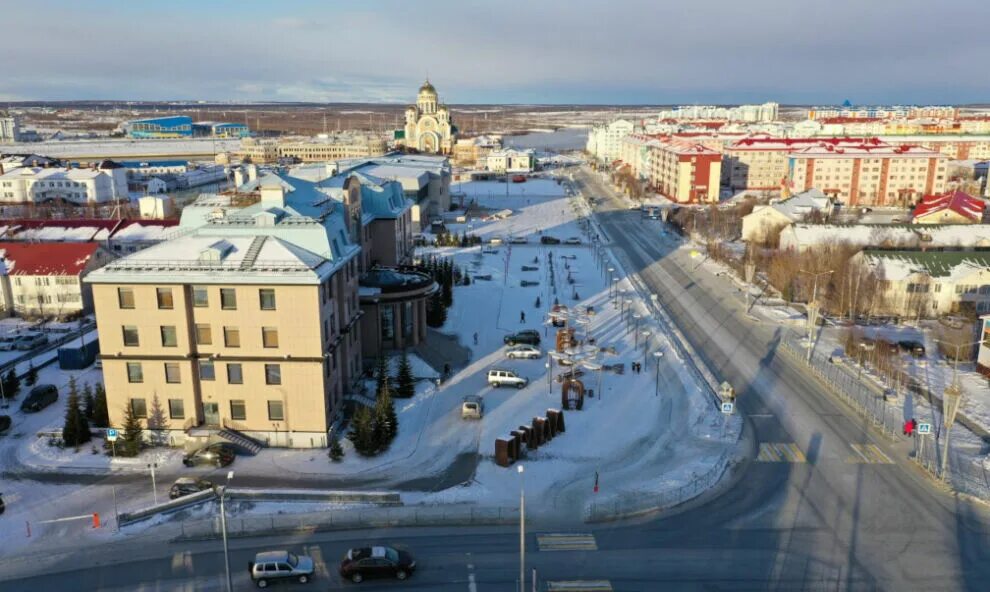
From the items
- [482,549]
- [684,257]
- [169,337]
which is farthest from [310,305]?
[684,257]

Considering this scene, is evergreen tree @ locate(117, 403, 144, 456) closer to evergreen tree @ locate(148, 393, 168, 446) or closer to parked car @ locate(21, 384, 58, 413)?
evergreen tree @ locate(148, 393, 168, 446)

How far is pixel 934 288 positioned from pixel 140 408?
169 feet

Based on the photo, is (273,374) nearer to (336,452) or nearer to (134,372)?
(336,452)

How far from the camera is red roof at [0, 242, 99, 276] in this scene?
165ft

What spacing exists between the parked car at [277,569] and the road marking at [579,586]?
7.50 metres

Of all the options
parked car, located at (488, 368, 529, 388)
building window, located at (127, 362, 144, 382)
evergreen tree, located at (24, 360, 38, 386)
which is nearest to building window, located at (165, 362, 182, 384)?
building window, located at (127, 362, 144, 382)

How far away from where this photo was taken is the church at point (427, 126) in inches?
7087

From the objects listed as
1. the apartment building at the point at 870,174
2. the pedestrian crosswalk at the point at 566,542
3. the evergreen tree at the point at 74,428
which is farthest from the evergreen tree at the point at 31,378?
the apartment building at the point at 870,174

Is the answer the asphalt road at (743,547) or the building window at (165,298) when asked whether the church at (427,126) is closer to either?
the building window at (165,298)

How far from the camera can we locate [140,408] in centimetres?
3102

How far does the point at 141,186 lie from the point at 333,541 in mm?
111639

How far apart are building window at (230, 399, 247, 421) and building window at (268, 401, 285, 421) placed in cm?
112

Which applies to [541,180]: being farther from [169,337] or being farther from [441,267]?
[169,337]

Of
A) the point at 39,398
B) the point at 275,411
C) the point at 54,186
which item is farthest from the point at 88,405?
the point at 54,186
